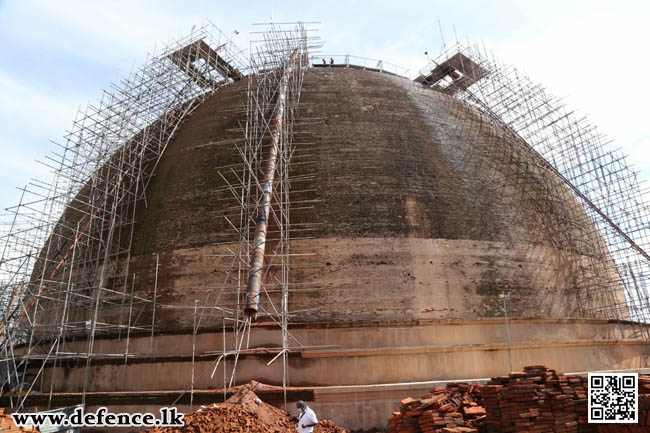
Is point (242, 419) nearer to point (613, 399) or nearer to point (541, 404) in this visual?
point (541, 404)

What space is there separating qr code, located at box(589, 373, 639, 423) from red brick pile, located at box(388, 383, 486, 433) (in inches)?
71.1

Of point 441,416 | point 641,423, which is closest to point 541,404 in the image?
point 641,423

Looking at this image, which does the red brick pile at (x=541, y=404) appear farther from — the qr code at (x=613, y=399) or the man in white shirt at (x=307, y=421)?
the man in white shirt at (x=307, y=421)

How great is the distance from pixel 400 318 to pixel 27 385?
9560 millimetres

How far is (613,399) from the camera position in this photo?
756 cm

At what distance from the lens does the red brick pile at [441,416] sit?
8203mm

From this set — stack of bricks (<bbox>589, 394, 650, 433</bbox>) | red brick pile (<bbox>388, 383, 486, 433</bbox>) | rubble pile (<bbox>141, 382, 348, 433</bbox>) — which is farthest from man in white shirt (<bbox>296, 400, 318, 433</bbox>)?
stack of bricks (<bbox>589, 394, 650, 433</bbox>)

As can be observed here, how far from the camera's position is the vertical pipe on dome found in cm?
1128

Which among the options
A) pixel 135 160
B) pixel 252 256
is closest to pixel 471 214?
pixel 252 256

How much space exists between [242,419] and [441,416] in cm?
337

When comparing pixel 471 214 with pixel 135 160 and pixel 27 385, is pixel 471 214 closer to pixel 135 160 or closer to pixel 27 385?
pixel 135 160

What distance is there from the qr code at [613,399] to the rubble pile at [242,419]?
4385 mm

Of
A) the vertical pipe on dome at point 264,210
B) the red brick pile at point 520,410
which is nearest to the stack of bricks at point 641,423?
the red brick pile at point 520,410

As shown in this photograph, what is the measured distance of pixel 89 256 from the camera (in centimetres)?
1423
